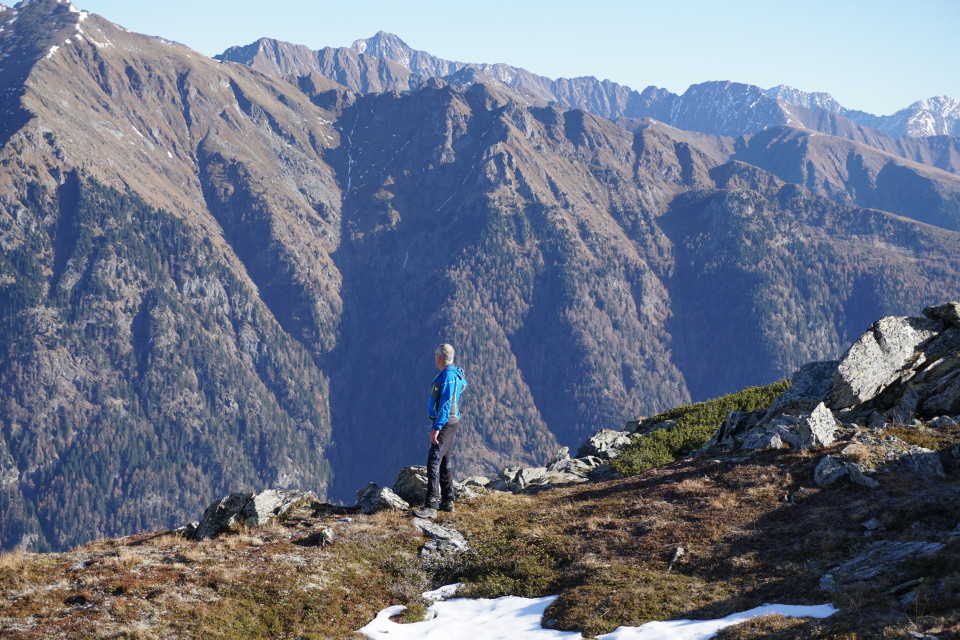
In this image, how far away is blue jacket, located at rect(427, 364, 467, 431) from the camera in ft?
66.0

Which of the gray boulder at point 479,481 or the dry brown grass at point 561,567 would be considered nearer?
the dry brown grass at point 561,567

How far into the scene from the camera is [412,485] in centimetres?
2377

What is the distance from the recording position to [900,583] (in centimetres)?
1348

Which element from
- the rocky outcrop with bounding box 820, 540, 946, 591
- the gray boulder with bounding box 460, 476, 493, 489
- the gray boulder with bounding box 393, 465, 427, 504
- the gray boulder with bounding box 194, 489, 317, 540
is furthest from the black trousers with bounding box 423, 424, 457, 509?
the gray boulder with bounding box 460, 476, 493, 489

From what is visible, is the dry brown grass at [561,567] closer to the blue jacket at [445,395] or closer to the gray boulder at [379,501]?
the gray boulder at [379,501]

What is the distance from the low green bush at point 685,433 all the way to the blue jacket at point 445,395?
41.2 ft

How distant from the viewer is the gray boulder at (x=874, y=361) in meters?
27.7

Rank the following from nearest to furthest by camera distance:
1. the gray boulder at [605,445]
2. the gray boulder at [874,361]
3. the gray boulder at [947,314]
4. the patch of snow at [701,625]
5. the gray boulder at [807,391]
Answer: the patch of snow at [701,625] < the gray boulder at [874,361] < the gray boulder at [807,391] < the gray boulder at [947,314] < the gray boulder at [605,445]

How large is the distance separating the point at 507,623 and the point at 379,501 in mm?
8474

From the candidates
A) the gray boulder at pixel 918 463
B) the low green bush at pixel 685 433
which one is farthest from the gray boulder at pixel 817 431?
the low green bush at pixel 685 433

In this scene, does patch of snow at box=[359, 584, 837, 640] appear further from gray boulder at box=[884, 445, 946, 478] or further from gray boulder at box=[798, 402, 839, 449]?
gray boulder at box=[798, 402, 839, 449]

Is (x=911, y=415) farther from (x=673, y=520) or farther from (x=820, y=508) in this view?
(x=673, y=520)

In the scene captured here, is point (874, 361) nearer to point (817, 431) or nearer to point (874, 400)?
point (874, 400)

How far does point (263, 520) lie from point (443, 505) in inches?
236
